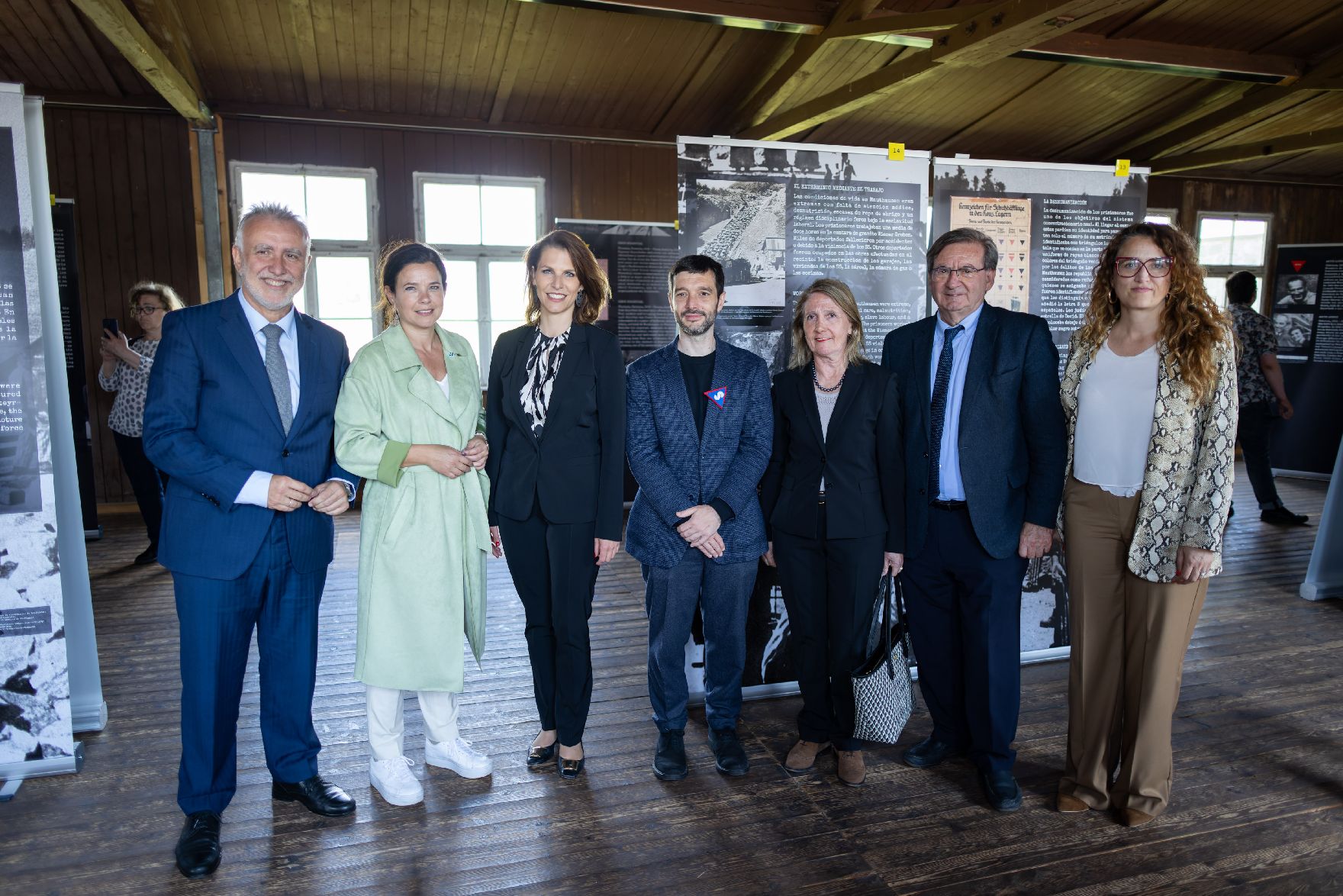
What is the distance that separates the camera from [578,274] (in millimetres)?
2588

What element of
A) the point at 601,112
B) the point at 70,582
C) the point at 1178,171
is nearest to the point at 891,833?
the point at 70,582

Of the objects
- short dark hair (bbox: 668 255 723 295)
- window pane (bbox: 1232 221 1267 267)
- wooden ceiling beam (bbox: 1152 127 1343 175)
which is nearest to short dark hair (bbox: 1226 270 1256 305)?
wooden ceiling beam (bbox: 1152 127 1343 175)

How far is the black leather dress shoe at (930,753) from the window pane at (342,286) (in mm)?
6862

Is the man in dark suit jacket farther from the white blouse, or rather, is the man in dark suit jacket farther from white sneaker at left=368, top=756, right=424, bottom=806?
white sneaker at left=368, top=756, right=424, bottom=806

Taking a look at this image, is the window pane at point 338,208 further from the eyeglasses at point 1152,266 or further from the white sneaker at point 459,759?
the eyeglasses at point 1152,266

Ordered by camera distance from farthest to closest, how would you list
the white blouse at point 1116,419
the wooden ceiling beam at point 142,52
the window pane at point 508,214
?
the window pane at point 508,214
the wooden ceiling beam at point 142,52
the white blouse at point 1116,419

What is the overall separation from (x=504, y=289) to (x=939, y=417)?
6495 mm

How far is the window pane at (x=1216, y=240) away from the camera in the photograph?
10742 mm

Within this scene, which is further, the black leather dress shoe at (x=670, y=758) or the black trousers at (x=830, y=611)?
the black leather dress shoe at (x=670, y=758)

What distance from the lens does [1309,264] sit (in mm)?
8602

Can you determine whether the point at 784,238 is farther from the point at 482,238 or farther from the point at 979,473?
the point at 482,238

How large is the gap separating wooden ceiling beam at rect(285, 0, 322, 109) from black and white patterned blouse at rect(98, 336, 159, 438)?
278cm

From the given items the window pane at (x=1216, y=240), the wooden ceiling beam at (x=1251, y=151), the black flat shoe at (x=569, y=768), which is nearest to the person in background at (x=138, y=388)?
the black flat shoe at (x=569, y=768)

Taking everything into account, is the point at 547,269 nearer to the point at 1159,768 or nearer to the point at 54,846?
the point at 54,846
